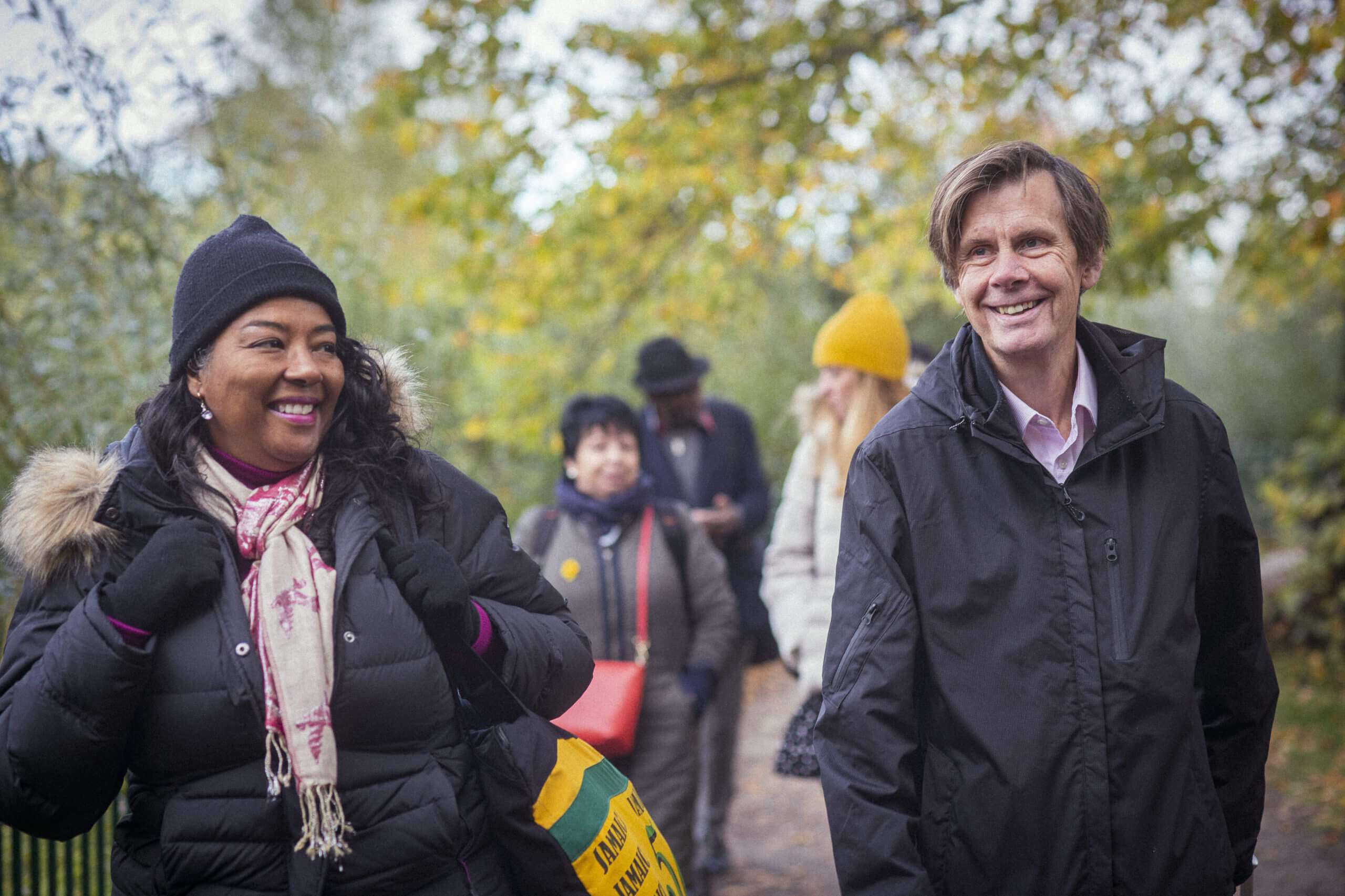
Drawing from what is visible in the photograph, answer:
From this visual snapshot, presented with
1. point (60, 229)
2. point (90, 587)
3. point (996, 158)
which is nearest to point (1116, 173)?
point (996, 158)

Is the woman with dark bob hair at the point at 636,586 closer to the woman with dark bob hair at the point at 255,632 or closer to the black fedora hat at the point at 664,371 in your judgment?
the black fedora hat at the point at 664,371

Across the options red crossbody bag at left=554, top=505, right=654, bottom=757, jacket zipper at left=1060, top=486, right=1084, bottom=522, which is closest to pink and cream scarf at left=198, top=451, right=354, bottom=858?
jacket zipper at left=1060, top=486, right=1084, bottom=522

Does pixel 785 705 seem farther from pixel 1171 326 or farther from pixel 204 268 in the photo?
pixel 1171 326

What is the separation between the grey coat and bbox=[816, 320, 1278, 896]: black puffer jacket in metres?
1.99

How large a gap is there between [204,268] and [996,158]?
5.59 feet

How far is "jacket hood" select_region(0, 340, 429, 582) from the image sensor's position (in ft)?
6.79

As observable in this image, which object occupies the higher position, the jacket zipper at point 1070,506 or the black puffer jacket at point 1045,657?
the jacket zipper at point 1070,506

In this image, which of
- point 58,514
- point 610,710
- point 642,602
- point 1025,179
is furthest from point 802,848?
point 58,514

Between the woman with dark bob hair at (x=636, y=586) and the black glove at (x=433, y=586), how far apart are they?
1.85m

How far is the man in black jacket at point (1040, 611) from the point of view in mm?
2012

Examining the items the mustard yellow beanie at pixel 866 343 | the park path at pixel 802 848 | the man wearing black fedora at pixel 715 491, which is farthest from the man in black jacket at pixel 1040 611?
the man wearing black fedora at pixel 715 491

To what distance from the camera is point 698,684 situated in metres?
4.20

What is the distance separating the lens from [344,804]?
Answer: 6.77ft

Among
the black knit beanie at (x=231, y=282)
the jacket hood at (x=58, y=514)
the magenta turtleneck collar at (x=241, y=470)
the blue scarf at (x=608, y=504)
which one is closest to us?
the jacket hood at (x=58, y=514)
